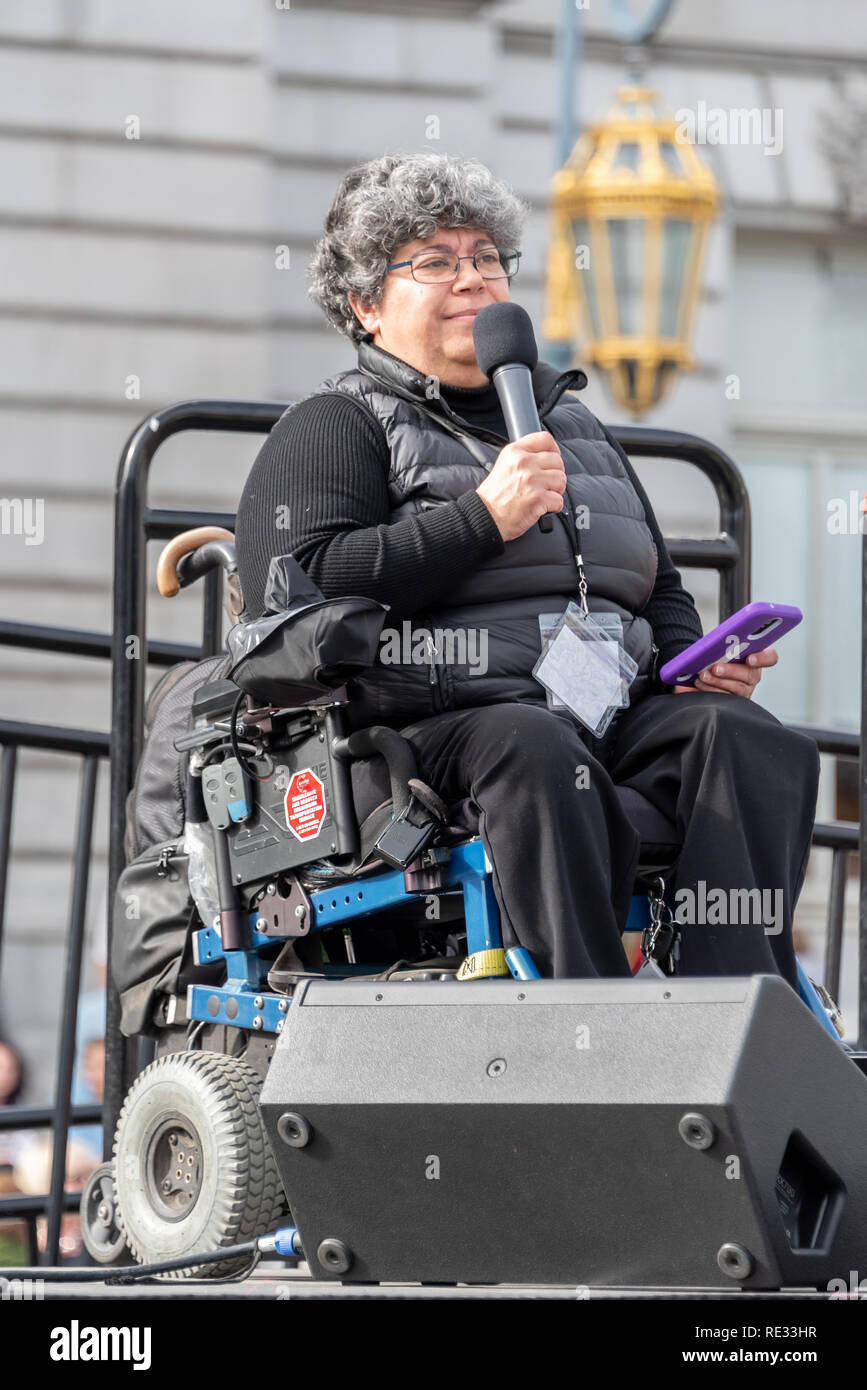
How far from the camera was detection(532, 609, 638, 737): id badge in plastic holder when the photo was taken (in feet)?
11.0

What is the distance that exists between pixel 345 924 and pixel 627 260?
5060 millimetres

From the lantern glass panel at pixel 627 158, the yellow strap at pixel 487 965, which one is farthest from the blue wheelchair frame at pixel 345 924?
the lantern glass panel at pixel 627 158

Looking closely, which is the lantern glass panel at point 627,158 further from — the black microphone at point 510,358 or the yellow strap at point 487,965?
the yellow strap at point 487,965

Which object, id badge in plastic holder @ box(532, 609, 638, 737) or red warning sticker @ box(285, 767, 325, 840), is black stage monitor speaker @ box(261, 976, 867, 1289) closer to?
red warning sticker @ box(285, 767, 325, 840)

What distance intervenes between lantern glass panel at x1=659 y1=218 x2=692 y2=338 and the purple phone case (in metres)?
4.69

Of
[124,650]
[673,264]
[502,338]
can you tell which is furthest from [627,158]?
[502,338]

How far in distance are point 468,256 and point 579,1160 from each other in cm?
171

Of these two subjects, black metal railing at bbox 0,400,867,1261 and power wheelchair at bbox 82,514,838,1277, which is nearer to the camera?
power wheelchair at bbox 82,514,838,1277

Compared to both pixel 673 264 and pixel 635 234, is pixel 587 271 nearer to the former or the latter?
pixel 635 234

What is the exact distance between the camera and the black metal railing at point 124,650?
4.16 metres

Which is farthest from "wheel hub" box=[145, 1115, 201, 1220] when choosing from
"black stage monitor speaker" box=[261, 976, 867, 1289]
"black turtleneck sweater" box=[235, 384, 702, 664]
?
"black turtleneck sweater" box=[235, 384, 702, 664]

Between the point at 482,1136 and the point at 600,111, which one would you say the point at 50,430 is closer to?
the point at 600,111

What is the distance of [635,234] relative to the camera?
7.98 metres
